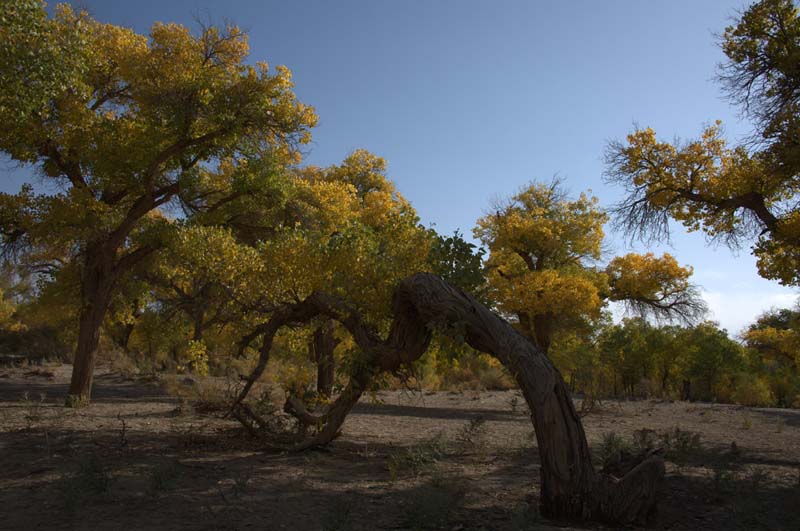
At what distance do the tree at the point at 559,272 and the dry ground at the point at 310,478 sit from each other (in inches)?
201

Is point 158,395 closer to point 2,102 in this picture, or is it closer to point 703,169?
point 2,102

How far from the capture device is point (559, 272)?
682 inches

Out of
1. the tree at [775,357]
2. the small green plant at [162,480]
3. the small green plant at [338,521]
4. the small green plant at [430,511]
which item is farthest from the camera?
the tree at [775,357]

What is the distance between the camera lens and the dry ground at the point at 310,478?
4.90 meters

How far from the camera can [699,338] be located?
101 ft

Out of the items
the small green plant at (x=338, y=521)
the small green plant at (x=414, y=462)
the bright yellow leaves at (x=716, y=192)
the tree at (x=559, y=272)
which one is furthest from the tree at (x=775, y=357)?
the small green plant at (x=338, y=521)

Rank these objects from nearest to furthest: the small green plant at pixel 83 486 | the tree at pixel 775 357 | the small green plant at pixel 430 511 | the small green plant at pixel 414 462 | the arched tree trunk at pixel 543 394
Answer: the small green plant at pixel 430 511 < the small green plant at pixel 83 486 < the arched tree trunk at pixel 543 394 < the small green plant at pixel 414 462 < the tree at pixel 775 357

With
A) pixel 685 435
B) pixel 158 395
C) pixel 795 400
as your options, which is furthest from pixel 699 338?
pixel 158 395

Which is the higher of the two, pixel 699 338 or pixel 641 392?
pixel 699 338

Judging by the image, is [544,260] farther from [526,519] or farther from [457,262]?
[526,519]

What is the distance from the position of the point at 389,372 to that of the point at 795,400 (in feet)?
87.3

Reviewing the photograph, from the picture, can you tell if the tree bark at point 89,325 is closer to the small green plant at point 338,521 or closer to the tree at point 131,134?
the tree at point 131,134

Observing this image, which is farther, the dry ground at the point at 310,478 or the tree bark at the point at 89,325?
the tree bark at the point at 89,325

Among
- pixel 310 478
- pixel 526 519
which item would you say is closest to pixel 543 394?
pixel 526 519
